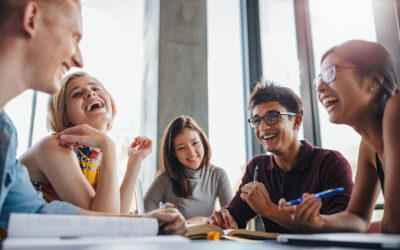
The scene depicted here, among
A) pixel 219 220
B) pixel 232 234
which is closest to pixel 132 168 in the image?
pixel 219 220

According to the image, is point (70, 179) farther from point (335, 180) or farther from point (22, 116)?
point (22, 116)

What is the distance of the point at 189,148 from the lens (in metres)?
2.60

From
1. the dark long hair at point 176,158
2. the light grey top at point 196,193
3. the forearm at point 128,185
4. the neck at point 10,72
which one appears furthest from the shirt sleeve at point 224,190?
the neck at point 10,72

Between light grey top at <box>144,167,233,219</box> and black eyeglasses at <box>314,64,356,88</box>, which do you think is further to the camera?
light grey top at <box>144,167,233,219</box>

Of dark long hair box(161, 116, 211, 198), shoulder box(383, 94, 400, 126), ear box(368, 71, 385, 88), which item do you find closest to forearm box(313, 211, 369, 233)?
shoulder box(383, 94, 400, 126)

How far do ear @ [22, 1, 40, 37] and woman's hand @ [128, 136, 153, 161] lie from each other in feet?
2.96

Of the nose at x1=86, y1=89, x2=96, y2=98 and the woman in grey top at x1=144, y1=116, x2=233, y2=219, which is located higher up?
the nose at x1=86, y1=89, x2=96, y2=98

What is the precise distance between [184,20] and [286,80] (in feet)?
4.96

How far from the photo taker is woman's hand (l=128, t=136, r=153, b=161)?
1.71m

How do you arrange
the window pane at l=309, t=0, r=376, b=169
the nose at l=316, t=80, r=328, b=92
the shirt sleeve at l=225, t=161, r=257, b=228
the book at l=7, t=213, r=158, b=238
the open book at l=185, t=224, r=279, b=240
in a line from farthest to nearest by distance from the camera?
the window pane at l=309, t=0, r=376, b=169, the shirt sleeve at l=225, t=161, r=257, b=228, the nose at l=316, t=80, r=328, b=92, the open book at l=185, t=224, r=279, b=240, the book at l=7, t=213, r=158, b=238

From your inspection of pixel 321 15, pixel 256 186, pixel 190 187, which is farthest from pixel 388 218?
pixel 321 15

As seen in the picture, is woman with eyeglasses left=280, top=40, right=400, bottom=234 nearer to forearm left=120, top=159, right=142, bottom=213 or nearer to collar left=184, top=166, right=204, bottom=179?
forearm left=120, top=159, right=142, bottom=213

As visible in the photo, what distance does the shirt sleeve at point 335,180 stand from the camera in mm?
1355

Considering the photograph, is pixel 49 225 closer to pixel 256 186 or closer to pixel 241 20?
pixel 256 186
